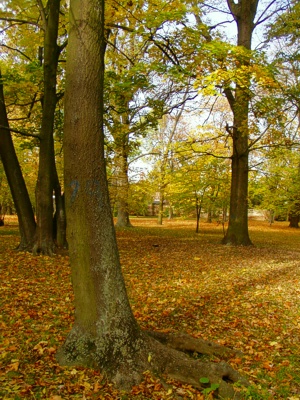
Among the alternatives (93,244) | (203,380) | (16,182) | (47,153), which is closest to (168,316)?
(203,380)

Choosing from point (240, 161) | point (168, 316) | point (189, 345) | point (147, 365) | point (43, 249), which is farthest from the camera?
point (240, 161)

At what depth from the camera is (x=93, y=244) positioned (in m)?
3.53

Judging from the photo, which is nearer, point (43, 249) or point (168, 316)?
point (168, 316)

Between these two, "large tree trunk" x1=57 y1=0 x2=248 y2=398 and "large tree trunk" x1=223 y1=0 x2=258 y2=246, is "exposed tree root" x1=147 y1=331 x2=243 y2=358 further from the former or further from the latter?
"large tree trunk" x1=223 y1=0 x2=258 y2=246

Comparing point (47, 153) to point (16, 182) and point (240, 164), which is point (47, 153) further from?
point (240, 164)

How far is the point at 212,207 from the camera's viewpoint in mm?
19953

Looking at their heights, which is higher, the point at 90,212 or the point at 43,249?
the point at 90,212

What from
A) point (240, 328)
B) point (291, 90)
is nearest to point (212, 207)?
point (291, 90)

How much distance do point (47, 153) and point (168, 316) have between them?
5.77m

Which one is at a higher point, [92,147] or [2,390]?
[92,147]

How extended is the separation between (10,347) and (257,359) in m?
3.06

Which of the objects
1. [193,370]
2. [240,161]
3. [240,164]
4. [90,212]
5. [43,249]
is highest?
[240,161]

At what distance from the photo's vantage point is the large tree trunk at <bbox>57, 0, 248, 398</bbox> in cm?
350

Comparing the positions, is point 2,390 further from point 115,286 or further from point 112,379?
point 115,286
